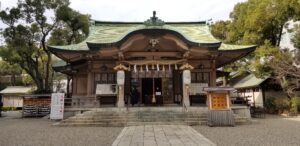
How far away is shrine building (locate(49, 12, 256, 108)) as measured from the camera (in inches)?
589

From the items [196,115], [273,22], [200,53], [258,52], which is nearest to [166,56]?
[200,53]

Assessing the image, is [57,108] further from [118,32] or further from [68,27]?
[68,27]

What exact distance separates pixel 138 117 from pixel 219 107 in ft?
13.1

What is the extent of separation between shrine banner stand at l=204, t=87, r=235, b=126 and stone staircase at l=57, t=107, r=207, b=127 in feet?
1.99

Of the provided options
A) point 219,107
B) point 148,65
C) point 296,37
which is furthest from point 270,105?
point 148,65

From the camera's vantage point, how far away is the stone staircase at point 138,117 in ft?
40.1

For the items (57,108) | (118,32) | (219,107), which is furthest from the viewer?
(118,32)

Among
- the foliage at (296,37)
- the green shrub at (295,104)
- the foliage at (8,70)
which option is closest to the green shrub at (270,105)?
the green shrub at (295,104)

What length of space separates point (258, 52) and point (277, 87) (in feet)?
18.0

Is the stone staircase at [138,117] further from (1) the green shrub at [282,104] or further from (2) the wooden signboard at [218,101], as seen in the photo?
(1) the green shrub at [282,104]

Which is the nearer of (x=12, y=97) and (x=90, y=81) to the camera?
(x=90, y=81)

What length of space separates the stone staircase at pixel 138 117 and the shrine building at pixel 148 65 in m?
1.39

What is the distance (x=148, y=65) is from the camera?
1641cm

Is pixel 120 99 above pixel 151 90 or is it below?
below
